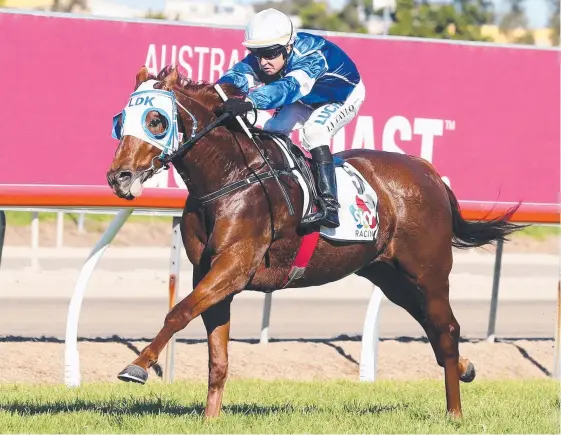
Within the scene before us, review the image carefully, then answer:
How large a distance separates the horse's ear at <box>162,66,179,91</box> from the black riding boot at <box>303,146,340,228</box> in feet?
3.25

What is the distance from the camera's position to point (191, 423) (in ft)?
22.9

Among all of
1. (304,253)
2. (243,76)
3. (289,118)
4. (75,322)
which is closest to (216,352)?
(304,253)

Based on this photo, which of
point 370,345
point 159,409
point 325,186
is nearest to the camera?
point 325,186

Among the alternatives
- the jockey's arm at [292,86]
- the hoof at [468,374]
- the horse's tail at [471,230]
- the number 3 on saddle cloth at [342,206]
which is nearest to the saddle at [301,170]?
the number 3 on saddle cloth at [342,206]

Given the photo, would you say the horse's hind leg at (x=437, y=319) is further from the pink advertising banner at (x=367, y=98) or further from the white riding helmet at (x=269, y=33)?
the pink advertising banner at (x=367, y=98)

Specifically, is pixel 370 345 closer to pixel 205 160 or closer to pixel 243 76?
pixel 243 76

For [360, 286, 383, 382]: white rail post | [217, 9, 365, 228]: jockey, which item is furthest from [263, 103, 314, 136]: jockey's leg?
[360, 286, 383, 382]: white rail post

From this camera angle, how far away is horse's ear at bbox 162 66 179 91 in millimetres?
6902

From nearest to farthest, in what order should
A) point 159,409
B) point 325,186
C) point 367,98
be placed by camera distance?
point 325,186 < point 159,409 < point 367,98

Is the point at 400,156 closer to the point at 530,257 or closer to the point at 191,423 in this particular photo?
the point at 191,423

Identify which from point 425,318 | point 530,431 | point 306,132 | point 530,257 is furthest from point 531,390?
point 530,257

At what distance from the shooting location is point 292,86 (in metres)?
7.05

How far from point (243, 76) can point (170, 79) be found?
22.6 inches

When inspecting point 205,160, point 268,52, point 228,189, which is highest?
point 268,52
